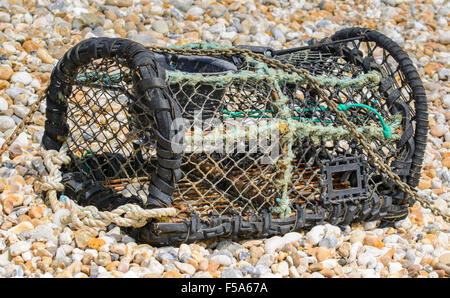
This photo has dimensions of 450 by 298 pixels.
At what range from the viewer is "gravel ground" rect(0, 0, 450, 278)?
7.36ft

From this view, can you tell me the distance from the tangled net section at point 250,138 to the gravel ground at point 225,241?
11 cm

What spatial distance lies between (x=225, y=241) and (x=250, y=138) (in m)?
0.45

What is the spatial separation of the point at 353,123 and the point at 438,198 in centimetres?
89

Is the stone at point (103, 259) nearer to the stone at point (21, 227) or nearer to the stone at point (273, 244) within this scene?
the stone at point (21, 227)

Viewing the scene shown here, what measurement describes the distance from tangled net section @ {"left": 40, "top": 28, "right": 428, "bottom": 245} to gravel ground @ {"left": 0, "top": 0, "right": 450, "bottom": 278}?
0.35 feet

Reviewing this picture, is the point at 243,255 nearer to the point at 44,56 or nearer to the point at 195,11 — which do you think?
the point at 44,56

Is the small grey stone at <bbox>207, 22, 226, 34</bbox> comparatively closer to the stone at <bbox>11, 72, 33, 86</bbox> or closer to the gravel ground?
the gravel ground

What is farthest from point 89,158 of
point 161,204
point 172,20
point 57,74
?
point 172,20

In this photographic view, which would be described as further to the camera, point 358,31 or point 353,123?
point 358,31

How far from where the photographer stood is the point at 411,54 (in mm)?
4738

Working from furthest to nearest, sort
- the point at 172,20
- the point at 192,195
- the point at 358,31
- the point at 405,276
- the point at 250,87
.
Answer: the point at 172,20, the point at 358,31, the point at 192,195, the point at 250,87, the point at 405,276

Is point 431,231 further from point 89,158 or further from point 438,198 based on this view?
point 89,158

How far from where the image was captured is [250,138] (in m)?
2.37

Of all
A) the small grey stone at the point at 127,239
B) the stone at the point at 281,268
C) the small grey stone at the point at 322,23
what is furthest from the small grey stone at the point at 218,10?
the stone at the point at 281,268
